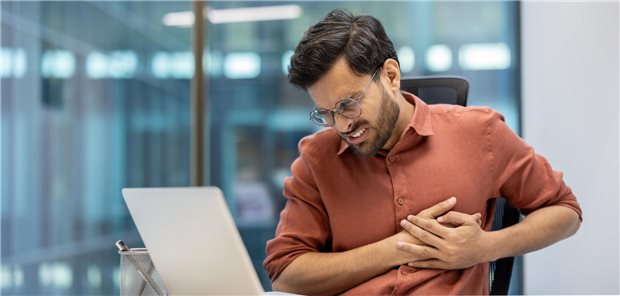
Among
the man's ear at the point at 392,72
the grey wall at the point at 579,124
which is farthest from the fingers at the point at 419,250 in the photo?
the grey wall at the point at 579,124

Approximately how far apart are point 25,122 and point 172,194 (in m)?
2.85

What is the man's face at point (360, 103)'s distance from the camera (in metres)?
1.48

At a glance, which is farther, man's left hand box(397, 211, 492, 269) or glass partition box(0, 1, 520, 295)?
glass partition box(0, 1, 520, 295)

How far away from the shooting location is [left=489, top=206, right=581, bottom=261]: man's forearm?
1500 mm

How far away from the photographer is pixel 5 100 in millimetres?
3502

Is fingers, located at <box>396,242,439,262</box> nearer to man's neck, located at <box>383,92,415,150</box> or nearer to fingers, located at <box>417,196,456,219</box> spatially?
fingers, located at <box>417,196,456,219</box>

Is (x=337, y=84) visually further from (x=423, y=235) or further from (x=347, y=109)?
(x=423, y=235)

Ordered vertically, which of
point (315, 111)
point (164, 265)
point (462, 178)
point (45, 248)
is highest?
point (315, 111)

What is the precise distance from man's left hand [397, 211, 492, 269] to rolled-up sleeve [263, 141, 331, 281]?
234 mm

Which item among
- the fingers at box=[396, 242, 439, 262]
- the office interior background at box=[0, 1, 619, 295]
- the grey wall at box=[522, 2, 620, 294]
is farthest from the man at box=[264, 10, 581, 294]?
the office interior background at box=[0, 1, 619, 295]

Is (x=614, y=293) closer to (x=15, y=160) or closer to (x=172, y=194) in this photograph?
(x=172, y=194)

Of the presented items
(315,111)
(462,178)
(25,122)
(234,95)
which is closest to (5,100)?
(25,122)

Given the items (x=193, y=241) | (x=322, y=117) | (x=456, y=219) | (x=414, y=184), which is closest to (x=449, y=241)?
(x=456, y=219)

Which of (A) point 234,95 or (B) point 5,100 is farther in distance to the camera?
(A) point 234,95
